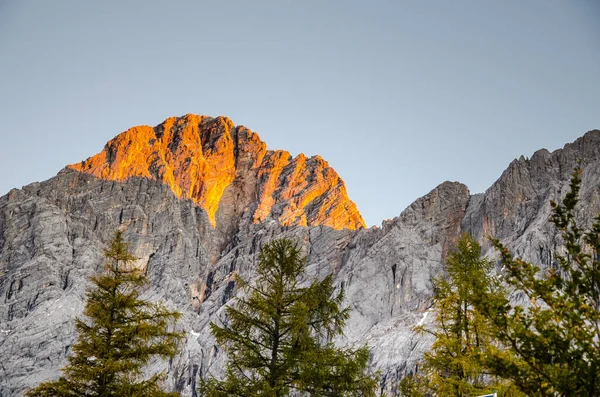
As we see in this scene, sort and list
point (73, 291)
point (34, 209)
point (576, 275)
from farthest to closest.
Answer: point (34, 209) < point (73, 291) < point (576, 275)

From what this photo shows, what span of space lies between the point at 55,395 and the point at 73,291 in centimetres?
13987

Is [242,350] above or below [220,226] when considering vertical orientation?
below

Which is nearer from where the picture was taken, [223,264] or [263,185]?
[223,264]

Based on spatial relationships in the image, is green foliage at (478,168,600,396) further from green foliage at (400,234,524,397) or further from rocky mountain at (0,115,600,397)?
rocky mountain at (0,115,600,397)

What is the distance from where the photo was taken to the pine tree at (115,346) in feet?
50.5

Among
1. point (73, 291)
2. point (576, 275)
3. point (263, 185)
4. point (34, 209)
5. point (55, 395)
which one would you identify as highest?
point (263, 185)

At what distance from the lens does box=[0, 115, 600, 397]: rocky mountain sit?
128875mm

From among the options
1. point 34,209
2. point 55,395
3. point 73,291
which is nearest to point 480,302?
point 55,395

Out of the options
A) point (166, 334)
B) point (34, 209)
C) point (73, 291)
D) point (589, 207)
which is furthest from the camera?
point (34, 209)

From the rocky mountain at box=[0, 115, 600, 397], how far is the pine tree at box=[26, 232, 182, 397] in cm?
9259

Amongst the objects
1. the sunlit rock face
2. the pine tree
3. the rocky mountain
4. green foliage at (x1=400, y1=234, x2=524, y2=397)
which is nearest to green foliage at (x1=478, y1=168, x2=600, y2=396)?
green foliage at (x1=400, y1=234, x2=524, y2=397)

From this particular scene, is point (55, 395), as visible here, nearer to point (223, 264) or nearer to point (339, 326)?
point (339, 326)

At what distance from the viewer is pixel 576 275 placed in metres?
7.66

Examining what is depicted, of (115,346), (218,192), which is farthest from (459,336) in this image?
(218,192)
